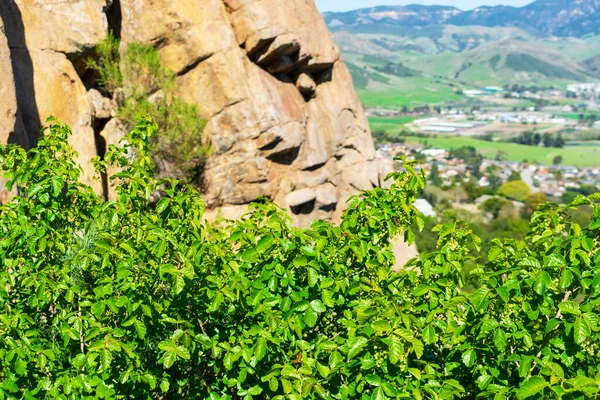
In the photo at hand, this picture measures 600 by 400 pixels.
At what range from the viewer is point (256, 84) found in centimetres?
1712

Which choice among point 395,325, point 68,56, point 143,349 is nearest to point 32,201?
point 143,349

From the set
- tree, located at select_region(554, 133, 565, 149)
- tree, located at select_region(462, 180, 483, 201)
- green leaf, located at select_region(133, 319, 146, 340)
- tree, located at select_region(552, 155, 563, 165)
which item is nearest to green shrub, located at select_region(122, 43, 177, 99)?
green leaf, located at select_region(133, 319, 146, 340)

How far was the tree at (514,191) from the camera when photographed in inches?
2965

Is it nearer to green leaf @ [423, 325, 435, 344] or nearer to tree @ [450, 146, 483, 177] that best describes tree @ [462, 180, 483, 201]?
tree @ [450, 146, 483, 177]

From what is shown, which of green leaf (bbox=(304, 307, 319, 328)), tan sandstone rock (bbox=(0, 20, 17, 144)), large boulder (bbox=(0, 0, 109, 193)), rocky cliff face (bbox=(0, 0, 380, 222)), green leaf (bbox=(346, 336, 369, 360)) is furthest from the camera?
rocky cliff face (bbox=(0, 0, 380, 222))

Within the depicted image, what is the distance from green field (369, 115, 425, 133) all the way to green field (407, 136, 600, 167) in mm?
13602

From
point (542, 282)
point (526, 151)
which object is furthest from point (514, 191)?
point (542, 282)

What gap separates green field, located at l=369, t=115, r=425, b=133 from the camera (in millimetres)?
156250

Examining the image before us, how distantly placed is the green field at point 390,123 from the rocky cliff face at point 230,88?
13313 cm

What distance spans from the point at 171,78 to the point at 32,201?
10.5m

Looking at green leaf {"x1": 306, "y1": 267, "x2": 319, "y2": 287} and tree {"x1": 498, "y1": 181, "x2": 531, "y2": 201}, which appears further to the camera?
tree {"x1": 498, "y1": 181, "x2": 531, "y2": 201}

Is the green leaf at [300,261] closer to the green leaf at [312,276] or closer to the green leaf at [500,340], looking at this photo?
the green leaf at [312,276]

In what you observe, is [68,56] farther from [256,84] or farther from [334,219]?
[334,219]

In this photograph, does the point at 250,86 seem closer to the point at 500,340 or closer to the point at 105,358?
the point at 105,358
